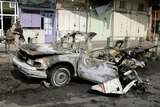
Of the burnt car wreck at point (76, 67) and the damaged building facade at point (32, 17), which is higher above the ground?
the damaged building facade at point (32, 17)

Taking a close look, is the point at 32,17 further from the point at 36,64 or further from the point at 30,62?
the point at 36,64

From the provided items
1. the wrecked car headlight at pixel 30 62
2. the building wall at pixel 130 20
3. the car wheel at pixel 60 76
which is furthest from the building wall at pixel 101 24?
the wrecked car headlight at pixel 30 62

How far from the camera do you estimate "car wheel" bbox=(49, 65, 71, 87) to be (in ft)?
27.7

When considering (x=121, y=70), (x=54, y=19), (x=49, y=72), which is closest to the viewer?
(x=49, y=72)

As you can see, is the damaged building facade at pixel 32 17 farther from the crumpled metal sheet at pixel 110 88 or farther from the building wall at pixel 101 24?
the crumpled metal sheet at pixel 110 88

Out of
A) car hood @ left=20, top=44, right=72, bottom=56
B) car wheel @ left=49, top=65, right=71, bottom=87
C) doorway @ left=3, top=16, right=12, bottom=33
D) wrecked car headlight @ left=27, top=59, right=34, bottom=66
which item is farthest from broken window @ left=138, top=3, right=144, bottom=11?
wrecked car headlight @ left=27, top=59, right=34, bottom=66

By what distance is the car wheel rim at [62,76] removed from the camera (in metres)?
8.56

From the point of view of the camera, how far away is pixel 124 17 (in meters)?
Answer: 28.7

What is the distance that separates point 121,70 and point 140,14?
22743 mm

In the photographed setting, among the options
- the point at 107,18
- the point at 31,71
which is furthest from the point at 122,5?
the point at 31,71

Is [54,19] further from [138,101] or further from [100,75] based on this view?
[138,101]

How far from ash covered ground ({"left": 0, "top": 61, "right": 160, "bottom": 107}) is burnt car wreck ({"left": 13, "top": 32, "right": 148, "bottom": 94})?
0.27 m

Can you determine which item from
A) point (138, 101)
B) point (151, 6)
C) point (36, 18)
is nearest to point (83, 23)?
point (36, 18)

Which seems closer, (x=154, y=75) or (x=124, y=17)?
(x=154, y=75)
